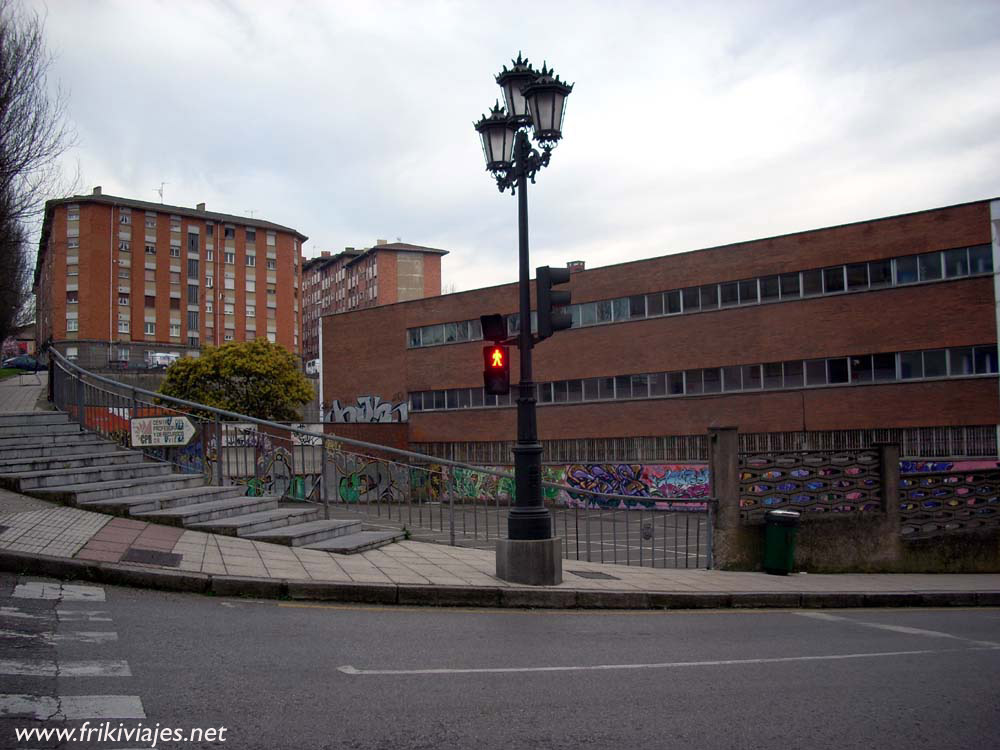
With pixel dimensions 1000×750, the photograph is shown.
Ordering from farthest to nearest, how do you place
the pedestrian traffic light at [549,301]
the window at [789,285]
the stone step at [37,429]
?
the window at [789,285] → the stone step at [37,429] → the pedestrian traffic light at [549,301]

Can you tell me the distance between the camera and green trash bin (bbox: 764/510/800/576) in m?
13.4

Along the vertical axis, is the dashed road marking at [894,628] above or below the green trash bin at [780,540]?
below

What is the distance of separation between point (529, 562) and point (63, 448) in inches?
311

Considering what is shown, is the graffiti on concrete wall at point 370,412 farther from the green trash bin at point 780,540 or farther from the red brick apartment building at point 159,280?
the green trash bin at point 780,540

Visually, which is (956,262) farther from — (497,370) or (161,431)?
(161,431)

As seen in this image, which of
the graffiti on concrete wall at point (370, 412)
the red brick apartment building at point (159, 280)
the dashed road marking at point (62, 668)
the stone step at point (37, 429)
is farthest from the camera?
the red brick apartment building at point (159, 280)

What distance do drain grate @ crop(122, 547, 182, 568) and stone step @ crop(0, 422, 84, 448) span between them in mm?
5151

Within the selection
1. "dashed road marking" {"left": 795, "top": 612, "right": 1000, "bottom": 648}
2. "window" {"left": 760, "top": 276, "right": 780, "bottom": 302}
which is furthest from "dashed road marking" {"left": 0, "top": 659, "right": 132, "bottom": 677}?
"window" {"left": 760, "top": 276, "right": 780, "bottom": 302}

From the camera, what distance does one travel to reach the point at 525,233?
1070cm

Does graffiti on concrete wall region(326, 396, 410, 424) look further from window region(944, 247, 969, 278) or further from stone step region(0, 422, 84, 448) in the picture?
stone step region(0, 422, 84, 448)

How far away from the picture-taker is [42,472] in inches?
458

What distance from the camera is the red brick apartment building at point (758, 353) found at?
32.4 meters

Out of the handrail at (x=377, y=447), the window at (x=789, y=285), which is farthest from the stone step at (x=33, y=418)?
the window at (x=789, y=285)

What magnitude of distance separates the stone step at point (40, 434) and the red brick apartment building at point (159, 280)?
61.2 meters
